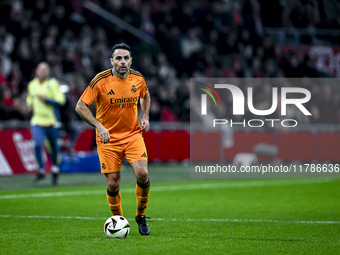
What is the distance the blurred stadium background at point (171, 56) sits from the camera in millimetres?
15875

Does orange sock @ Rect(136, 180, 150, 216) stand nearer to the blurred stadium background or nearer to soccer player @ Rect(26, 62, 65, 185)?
soccer player @ Rect(26, 62, 65, 185)

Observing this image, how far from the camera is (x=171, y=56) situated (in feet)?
71.4

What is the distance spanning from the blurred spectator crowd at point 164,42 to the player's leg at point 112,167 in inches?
342

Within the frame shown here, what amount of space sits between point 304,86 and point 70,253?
61.1 feet

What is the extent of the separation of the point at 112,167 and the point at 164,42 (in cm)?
1537

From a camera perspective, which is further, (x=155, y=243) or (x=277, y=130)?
(x=277, y=130)

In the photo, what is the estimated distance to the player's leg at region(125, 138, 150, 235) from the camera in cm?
657

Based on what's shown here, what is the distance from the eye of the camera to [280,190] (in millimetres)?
12195

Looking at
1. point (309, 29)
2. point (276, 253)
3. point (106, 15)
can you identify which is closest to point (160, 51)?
point (106, 15)

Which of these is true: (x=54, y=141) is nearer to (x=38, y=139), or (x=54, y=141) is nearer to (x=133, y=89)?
(x=38, y=139)

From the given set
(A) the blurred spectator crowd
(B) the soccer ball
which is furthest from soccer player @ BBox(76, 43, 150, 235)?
(A) the blurred spectator crowd

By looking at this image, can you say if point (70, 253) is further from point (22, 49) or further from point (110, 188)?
point (22, 49)

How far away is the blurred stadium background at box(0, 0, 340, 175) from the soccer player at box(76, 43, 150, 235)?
305 inches

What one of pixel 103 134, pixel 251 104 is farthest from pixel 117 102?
pixel 251 104
